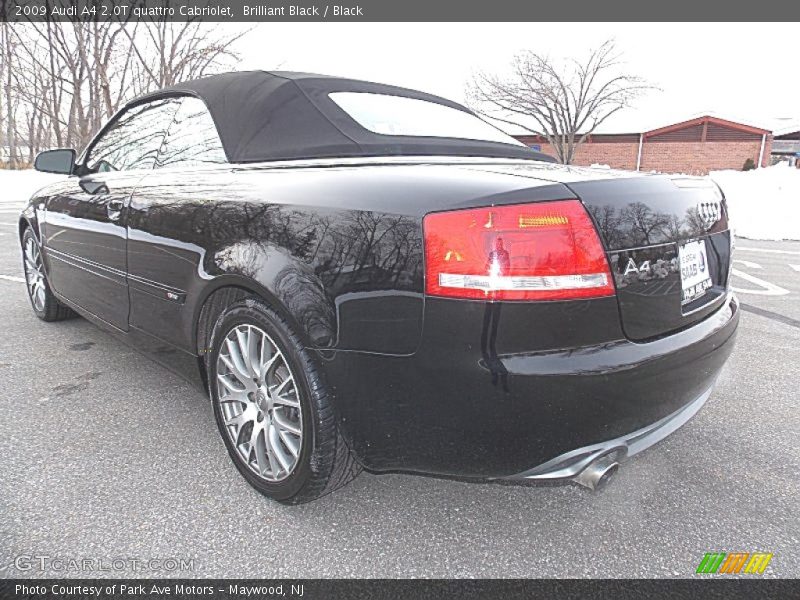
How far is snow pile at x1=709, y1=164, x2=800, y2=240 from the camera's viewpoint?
11164mm

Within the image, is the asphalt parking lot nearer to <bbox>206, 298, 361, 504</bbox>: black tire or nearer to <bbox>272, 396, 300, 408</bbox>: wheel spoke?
<bbox>206, 298, 361, 504</bbox>: black tire

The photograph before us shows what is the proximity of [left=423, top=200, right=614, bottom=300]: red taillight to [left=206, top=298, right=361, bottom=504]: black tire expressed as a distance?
1.65ft

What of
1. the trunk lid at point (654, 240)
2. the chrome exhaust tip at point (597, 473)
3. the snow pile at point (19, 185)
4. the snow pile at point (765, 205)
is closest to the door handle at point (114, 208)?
the trunk lid at point (654, 240)

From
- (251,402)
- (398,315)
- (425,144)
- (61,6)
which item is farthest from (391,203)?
(61,6)

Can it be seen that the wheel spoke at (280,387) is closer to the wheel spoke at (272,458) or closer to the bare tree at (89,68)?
the wheel spoke at (272,458)

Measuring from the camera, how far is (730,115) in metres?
31.6

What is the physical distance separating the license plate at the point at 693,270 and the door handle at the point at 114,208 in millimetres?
2378

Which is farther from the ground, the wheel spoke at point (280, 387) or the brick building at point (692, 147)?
the brick building at point (692, 147)

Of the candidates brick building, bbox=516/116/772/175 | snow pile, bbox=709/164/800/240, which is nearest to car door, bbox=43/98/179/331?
snow pile, bbox=709/164/800/240

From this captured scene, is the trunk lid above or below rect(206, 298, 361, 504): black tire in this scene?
above

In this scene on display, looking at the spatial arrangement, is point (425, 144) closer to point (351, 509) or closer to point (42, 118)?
point (351, 509)

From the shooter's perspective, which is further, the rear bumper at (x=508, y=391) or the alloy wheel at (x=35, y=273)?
the alloy wheel at (x=35, y=273)

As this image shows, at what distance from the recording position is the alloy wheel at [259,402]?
1.83 meters

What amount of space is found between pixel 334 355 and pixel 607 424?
791 millimetres
